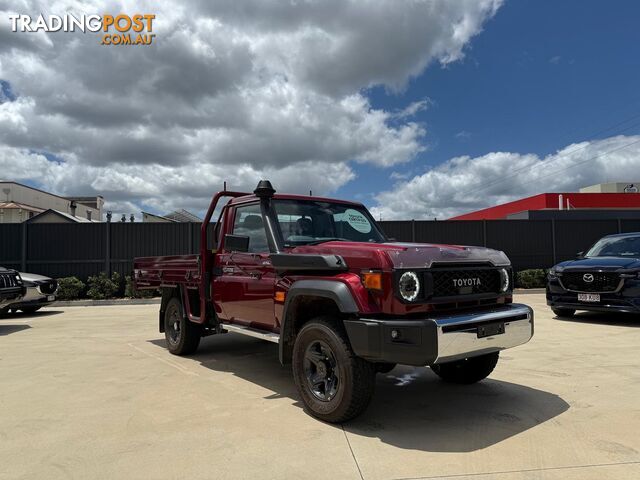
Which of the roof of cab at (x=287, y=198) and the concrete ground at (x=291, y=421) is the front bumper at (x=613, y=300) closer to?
the concrete ground at (x=291, y=421)

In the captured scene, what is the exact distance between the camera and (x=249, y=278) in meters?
4.79

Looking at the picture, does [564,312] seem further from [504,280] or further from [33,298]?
[33,298]

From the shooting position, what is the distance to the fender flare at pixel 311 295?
352 cm

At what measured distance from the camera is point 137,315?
11031 mm

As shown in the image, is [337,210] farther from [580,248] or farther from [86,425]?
[580,248]

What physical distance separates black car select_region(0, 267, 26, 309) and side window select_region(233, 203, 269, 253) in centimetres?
612

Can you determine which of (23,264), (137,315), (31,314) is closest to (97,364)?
(137,315)

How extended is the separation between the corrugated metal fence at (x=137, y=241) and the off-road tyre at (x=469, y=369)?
11.6 meters

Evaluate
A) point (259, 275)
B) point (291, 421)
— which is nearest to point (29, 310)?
point (259, 275)

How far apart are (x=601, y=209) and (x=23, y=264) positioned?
→ 38.7m

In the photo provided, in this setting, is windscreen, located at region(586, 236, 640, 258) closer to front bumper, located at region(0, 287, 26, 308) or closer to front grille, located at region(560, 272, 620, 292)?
front grille, located at region(560, 272, 620, 292)

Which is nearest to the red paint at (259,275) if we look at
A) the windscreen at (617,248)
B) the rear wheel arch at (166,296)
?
the rear wheel arch at (166,296)

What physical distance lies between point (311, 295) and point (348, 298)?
44 cm

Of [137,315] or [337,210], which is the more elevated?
[337,210]
